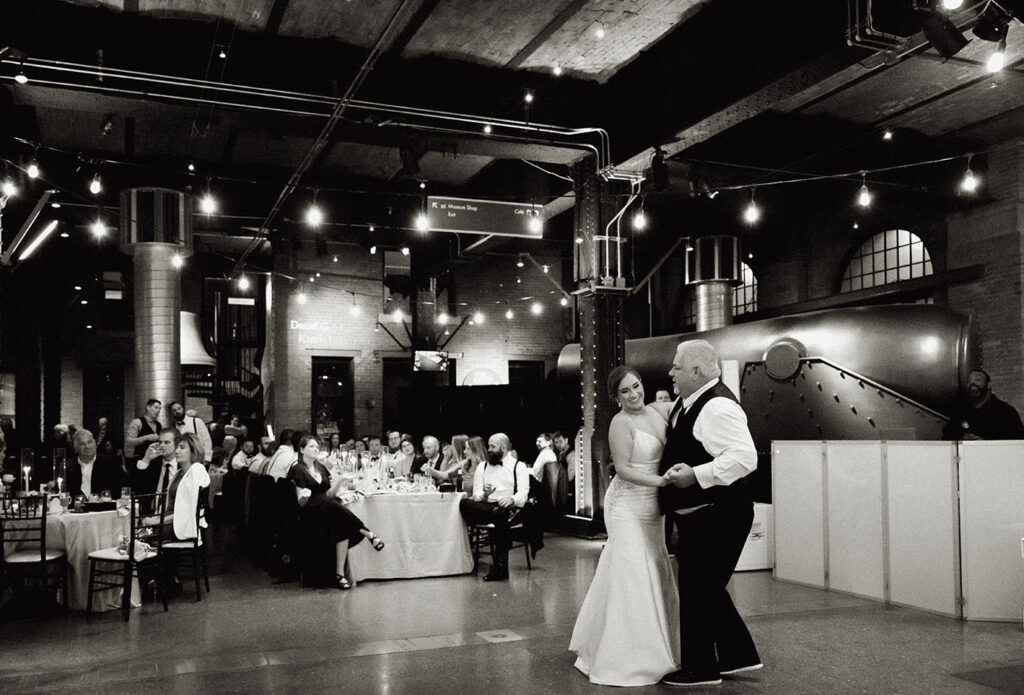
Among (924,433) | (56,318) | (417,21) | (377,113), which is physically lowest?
(924,433)

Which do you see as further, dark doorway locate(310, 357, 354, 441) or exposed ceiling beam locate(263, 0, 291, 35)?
dark doorway locate(310, 357, 354, 441)

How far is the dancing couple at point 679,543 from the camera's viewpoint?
13.8ft

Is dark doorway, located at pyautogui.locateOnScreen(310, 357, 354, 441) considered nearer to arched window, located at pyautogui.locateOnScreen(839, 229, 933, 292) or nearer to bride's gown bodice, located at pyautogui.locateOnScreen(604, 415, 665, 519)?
arched window, located at pyautogui.locateOnScreen(839, 229, 933, 292)

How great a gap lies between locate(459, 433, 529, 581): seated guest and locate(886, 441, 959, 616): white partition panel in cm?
319

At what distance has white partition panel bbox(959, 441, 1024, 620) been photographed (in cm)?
562

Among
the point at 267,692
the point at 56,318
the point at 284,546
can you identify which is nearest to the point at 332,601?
the point at 284,546

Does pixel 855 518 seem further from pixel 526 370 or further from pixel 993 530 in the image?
pixel 526 370

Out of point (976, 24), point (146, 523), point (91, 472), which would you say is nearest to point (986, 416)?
Result: point (976, 24)

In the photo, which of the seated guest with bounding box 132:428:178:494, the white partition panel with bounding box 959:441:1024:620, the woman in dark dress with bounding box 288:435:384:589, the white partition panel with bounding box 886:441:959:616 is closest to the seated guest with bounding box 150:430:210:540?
the seated guest with bounding box 132:428:178:494

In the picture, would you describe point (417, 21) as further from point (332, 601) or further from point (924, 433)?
point (924, 433)

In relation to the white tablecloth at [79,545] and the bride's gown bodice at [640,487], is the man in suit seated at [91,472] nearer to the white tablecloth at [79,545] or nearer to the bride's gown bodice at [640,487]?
the white tablecloth at [79,545]

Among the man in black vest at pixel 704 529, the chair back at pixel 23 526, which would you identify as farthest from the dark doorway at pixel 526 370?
the man in black vest at pixel 704 529

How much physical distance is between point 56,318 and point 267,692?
17.3 m

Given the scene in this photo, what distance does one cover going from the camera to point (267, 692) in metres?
4.26
